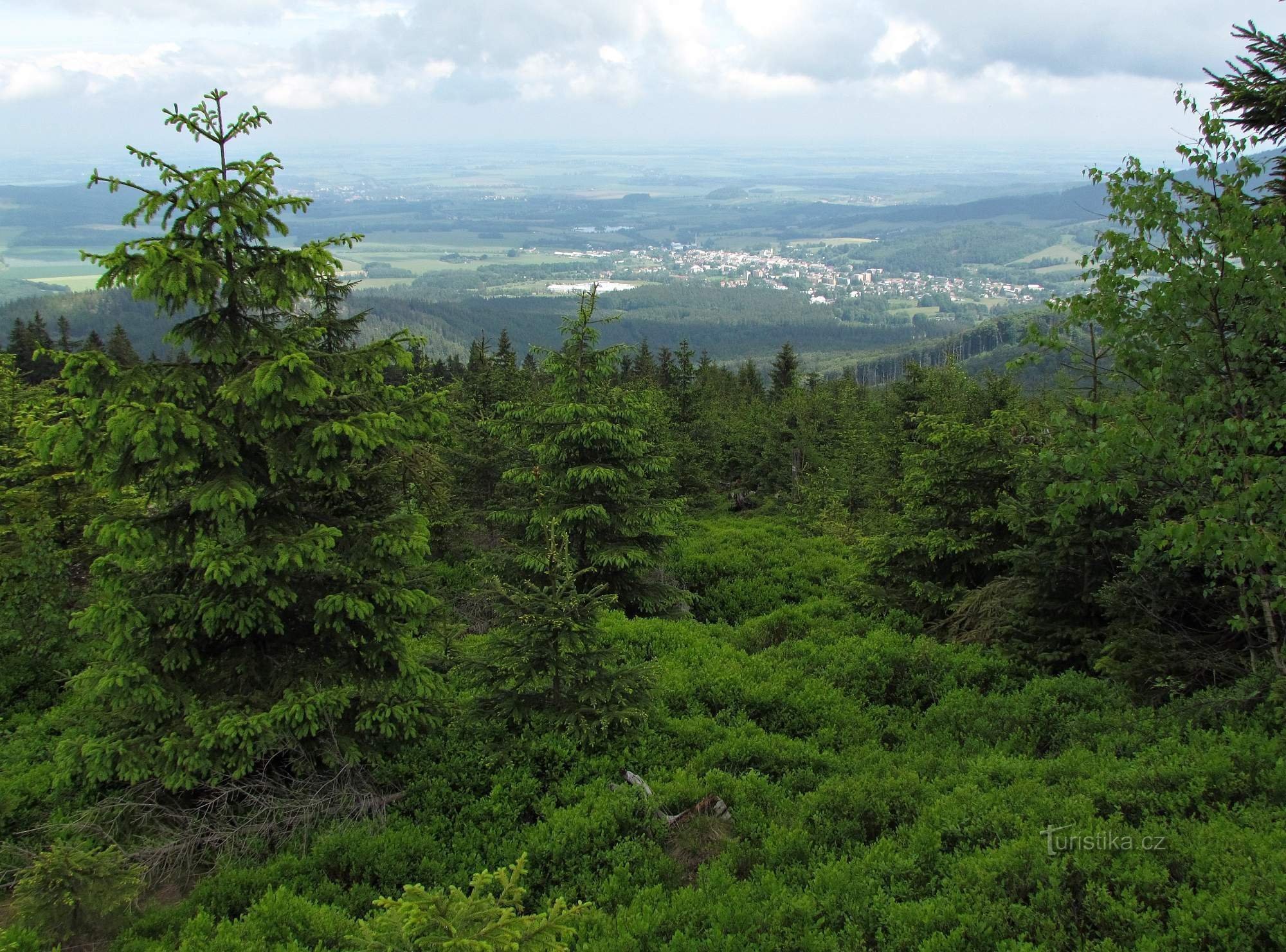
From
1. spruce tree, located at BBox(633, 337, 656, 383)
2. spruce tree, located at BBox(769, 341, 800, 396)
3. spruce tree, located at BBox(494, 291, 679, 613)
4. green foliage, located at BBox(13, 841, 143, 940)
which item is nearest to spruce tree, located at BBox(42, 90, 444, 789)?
green foliage, located at BBox(13, 841, 143, 940)

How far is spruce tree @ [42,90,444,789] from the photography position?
6.52 metres

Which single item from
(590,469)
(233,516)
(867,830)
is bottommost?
(867,830)

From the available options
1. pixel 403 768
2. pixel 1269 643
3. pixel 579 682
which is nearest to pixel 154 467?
pixel 403 768

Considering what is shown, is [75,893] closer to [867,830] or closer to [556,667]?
[556,667]

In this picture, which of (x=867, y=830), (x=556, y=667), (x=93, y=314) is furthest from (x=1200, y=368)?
(x=93, y=314)

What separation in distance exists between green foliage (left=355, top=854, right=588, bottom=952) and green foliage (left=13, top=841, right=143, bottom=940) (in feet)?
11.1

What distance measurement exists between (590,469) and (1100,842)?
9.13m

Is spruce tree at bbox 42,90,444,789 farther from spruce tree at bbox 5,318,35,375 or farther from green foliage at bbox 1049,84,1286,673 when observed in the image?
spruce tree at bbox 5,318,35,375

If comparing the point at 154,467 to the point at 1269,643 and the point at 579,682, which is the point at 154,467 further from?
the point at 1269,643

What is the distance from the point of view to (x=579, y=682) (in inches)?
354

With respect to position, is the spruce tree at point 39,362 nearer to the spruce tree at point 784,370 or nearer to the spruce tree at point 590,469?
the spruce tree at point 784,370

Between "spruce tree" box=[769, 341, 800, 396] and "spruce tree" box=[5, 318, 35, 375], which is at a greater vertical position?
"spruce tree" box=[5, 318, 35, 375]

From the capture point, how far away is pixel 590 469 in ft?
43.2

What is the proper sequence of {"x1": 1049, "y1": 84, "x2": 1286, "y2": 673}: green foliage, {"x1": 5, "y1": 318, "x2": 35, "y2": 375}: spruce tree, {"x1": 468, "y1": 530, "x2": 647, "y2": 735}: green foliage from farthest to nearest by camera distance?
{"x1": 5, "y1": 318, "x2": 35, "y2": 375}: spruce tree < {"x1": 468, "y1": 530, "x2": 647, "y2": 735}: green foliage < {"x1": 1049, "y1": 84, "x2": 1286, "y2": 673}: green foliage
